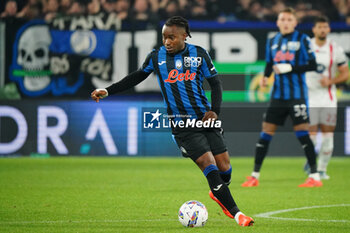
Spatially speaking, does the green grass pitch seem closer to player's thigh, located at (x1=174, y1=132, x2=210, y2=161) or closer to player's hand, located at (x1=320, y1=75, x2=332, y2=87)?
player's thigh, located at (x1=174, y1=132, x2=210, y2=161)

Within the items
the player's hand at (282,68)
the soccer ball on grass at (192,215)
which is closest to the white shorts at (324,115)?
the player's hand at (282,68)

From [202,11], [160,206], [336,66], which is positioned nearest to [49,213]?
[160,206]

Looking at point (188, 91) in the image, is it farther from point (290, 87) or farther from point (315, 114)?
point (315, 114)

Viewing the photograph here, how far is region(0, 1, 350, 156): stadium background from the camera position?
13594 mm

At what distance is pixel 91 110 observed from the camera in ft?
45.2

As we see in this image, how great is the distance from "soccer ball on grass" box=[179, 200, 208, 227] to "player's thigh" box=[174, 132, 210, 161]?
1.41ft

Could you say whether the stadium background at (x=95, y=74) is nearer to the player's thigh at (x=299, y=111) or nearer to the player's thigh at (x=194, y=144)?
the player's thigh at (x=299, y=111)

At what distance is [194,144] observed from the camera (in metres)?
6.17

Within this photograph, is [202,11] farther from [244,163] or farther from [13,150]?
[13,150]

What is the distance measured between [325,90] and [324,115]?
416 millimetres

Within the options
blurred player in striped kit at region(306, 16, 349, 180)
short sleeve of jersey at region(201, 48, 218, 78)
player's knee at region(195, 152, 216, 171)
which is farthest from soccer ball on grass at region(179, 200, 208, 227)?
blurred player in striped kit at region(306, 16, 349, 180)

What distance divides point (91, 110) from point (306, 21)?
15.2 feet

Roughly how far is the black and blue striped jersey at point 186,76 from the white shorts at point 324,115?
4728 millimetres

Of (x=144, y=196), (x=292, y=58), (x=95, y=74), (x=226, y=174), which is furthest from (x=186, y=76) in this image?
(x=95, y=74)
